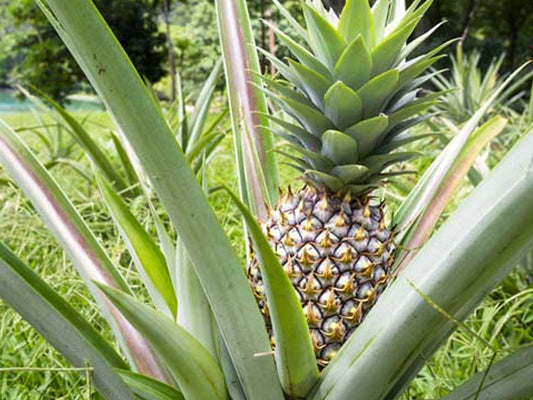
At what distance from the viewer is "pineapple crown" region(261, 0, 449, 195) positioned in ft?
2.28

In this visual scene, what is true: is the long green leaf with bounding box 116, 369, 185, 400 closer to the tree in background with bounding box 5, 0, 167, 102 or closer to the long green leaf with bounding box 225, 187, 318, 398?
the long green leaf with bounding box 225, 187, 318, 398

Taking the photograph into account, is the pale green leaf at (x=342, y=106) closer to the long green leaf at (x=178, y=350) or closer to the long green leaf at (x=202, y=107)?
the long green leaf at (x=178, y=350)

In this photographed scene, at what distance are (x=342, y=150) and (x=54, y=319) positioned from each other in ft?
1.20

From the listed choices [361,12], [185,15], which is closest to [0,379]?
[361,12]

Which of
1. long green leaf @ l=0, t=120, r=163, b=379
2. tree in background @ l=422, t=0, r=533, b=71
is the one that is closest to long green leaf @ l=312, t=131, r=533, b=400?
long green leaf @ l=0, t=120, r=163, b=379

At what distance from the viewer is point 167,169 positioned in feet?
1.62

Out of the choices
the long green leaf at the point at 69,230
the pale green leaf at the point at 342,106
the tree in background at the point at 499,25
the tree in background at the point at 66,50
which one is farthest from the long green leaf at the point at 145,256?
the tree in background at the point at 499,25

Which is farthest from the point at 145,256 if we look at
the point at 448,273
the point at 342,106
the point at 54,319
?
the point at 448,273

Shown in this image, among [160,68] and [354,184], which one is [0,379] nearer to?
[354,184]

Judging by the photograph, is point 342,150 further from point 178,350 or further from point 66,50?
point 66,50

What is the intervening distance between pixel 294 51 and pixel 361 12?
92mm

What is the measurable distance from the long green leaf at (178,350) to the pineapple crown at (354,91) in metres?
0.24

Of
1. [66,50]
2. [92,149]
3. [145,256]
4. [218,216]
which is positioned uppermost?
[145,256]

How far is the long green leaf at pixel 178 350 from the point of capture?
0.60 m
